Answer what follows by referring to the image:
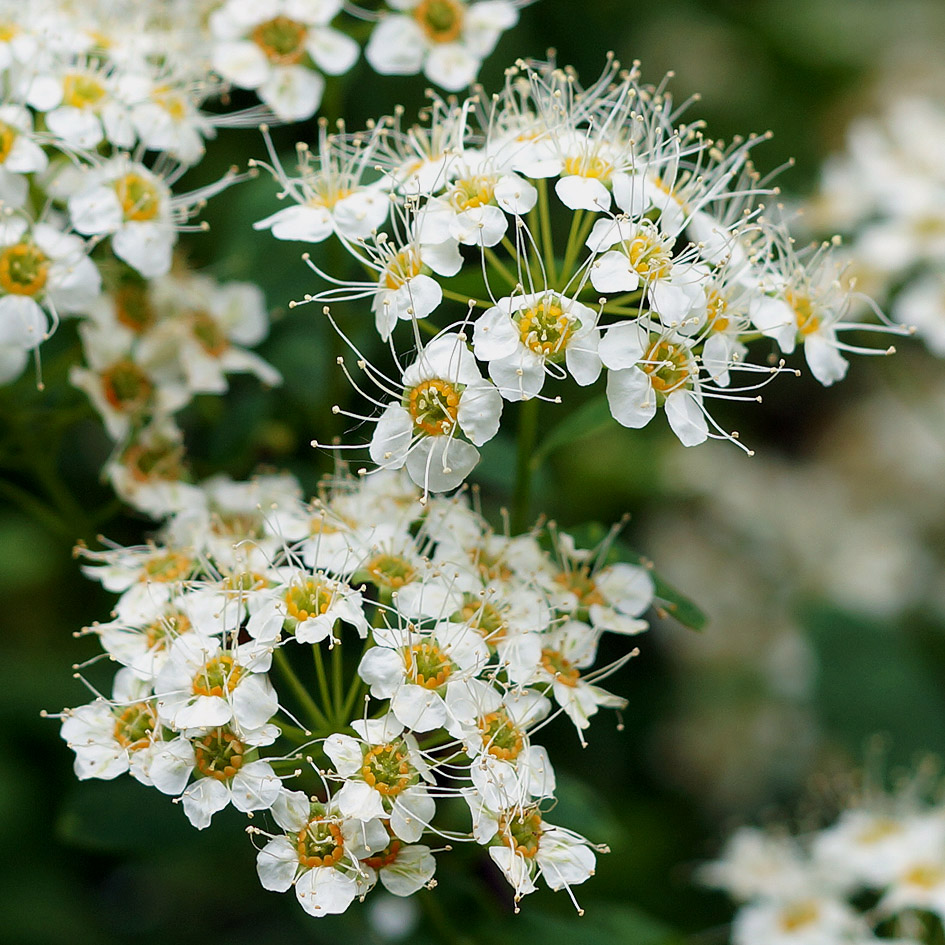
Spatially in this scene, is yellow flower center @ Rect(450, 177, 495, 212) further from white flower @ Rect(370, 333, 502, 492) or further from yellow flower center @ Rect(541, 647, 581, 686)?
yellow flower center @ Rect(541, 647, 581, 686)

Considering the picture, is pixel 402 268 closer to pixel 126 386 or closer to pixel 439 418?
pixel 439 418

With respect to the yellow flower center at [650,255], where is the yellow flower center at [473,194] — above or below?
below

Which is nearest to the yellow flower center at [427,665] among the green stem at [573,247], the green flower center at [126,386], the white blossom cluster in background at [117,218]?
the green stem at [573,247]

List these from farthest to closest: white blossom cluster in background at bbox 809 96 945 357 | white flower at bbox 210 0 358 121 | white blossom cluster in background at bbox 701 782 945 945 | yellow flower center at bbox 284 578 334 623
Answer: white blossom cluster in background at bbox 809 96 945 357, white blossom cluster in background at bbox 701 782 945 945, white flower at bbox 210 0 358 121, yellow flower center at bbox 284 578 334 623

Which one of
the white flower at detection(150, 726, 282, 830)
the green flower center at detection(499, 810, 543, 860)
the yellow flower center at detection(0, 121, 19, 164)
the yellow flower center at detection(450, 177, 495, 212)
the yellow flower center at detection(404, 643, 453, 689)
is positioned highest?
the yellow flower center at detection(450, 177, 495, 212)

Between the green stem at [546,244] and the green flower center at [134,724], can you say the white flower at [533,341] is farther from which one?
the green flower center at [134,724]

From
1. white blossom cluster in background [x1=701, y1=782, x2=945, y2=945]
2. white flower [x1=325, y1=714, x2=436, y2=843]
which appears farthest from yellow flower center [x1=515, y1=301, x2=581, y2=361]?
white blossom cluster in background [x1=701, y1=782, x2=945, y2=945]

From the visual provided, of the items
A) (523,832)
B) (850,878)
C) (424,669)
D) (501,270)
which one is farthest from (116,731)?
(850,878)
